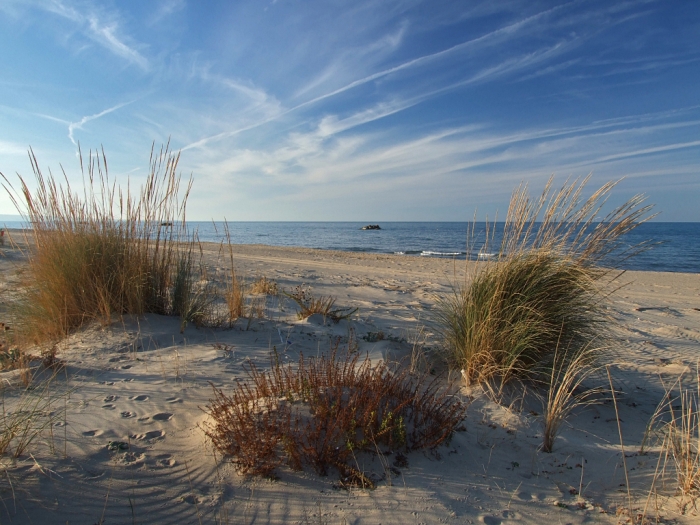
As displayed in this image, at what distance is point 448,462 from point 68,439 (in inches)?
98.5

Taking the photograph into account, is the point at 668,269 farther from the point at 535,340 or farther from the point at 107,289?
the point at 107,289

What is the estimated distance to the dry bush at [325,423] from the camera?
2.44 m

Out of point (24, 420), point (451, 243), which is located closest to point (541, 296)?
point (24, 420)

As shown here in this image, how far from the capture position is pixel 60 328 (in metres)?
4.54

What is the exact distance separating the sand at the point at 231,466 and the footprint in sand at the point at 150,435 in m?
0.01

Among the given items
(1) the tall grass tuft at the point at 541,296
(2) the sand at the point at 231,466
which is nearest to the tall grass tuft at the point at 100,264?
(2) the sand at the point at 231,466

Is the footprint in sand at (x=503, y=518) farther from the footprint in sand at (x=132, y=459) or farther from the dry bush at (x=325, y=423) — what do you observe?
the footprint in sand at (x=132, y=459)

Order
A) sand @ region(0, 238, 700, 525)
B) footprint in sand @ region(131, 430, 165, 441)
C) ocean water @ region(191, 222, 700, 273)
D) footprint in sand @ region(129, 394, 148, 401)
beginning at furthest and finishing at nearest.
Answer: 1. ocean water @ region(191, 222, 700, 273)
2. footprint in sand @ region(129, 394, 148, 401)
3. footprint in sand @ region(131, 430, 165, 441)
4. sand @ region(0, 238, 700, 525)

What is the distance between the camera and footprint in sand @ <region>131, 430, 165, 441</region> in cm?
269

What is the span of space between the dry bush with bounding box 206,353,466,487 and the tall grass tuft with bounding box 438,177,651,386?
107 cm

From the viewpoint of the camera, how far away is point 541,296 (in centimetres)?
387

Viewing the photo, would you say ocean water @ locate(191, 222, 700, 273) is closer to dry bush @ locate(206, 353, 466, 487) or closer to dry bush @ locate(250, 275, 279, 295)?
dry bush @ locate(250, 275, 279, 295)

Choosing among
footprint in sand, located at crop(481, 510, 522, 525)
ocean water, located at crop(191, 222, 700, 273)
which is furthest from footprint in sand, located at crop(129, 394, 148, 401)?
footprint in sand, located at crop(481, 510, 522, 525)

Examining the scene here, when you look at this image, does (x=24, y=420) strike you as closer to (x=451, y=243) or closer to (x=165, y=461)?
(x=165, y=461)
